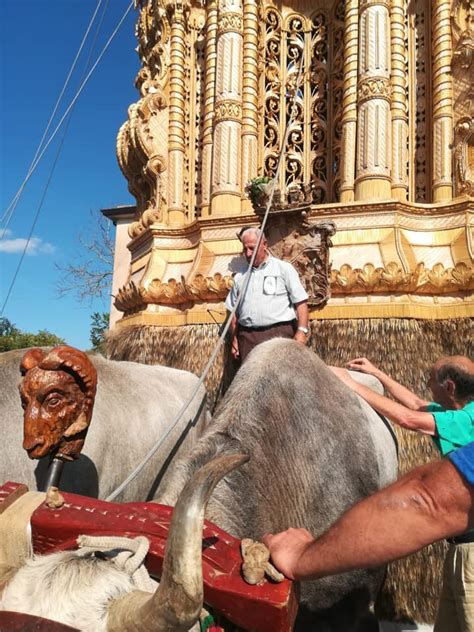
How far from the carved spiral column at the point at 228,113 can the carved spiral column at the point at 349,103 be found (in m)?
1.19

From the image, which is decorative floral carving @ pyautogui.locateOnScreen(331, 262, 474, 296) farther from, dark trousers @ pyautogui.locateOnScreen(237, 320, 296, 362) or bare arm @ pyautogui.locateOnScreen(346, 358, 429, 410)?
bare arm @ pyautogui.locateOnScreen(346, 358, 429, 410)

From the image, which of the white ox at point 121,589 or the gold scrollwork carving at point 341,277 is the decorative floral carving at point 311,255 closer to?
the gold scrollwork carving at point 341,277

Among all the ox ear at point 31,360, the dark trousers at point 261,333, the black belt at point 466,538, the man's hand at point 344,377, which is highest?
the dark trousers at point 261,333

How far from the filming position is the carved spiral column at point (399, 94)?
607 cm

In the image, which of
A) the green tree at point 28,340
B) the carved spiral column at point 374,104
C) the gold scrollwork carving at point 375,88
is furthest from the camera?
the green tree at point 28,340

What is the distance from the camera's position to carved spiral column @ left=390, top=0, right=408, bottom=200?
6.07 m

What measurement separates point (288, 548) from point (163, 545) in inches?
12.1

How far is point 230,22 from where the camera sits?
651 centimetres

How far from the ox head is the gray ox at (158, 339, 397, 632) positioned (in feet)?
1.35

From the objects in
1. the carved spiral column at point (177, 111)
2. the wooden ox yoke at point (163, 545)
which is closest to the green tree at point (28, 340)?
the carved spiral column at point (177, 111)

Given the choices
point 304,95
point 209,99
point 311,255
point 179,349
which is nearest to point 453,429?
point 311,255

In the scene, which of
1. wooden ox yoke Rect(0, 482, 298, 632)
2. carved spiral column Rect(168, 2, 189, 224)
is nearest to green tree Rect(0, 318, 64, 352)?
carved spiral column Rect(168, 2, 189, 224)

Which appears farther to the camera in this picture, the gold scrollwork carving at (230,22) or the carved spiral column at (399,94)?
the gold scrollwork carving at (230,22)

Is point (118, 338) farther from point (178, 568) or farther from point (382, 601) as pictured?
point (178, 568)
